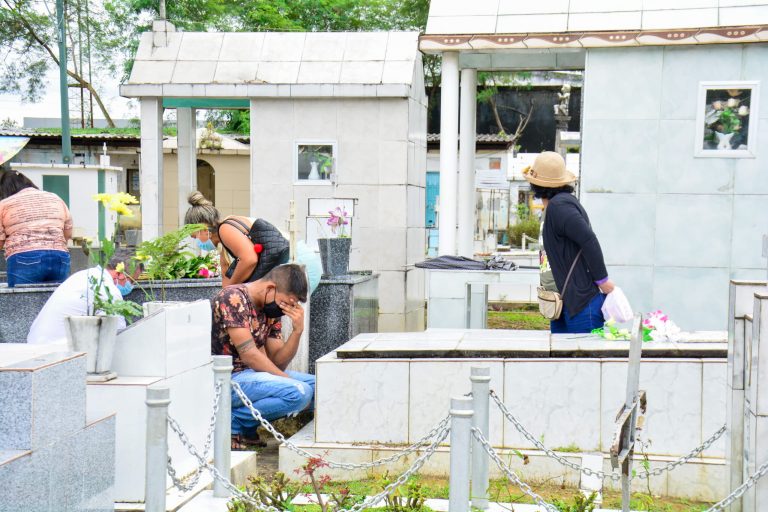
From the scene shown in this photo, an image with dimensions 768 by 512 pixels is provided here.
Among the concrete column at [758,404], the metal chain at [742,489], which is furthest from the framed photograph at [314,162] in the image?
the metal chain at [742,489]

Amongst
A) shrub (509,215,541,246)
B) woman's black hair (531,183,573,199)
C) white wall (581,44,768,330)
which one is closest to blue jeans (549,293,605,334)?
woman's black hair (531,183,573,199)

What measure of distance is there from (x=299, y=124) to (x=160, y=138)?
2210 millimetres

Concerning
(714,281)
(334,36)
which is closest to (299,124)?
(334,36)

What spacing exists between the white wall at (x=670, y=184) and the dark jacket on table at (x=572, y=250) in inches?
112

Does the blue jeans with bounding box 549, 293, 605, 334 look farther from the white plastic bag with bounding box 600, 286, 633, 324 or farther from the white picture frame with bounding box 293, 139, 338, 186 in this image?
the white picture frame with bounding box 293, 139, 338, 186

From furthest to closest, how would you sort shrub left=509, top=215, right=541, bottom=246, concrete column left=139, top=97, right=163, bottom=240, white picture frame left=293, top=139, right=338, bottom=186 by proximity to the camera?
1. shrub left=509, top=215, right=541, bottom=246
2. concrete column left=139, top=97, right=163, bottom=240
3. white picture frame left=293, top=139, right=338, bottom=186

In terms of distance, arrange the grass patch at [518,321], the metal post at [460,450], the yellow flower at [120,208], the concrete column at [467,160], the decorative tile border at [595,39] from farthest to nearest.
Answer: the grass patch at [518,321] → the concrete column at [467,160] → the decorative tile border at [595,39] → the yellow flower at [120,208] → the metal post at [460,450]

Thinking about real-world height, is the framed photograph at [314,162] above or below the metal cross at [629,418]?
above

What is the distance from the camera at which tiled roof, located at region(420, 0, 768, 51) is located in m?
9.32

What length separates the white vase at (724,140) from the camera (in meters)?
9.34

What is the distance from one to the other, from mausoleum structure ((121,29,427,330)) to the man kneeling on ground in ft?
17.5

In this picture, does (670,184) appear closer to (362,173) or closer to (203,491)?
(362,173)

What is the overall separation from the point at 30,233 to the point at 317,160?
462cm

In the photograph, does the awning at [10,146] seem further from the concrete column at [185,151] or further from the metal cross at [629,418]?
the metal cross at [629,418]
